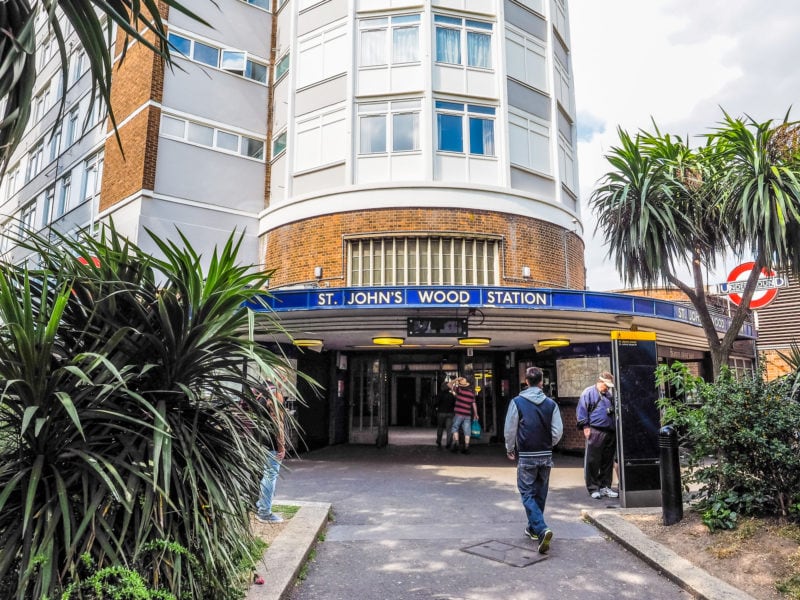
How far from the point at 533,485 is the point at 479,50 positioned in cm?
1316

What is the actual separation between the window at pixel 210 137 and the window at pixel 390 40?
176 inches

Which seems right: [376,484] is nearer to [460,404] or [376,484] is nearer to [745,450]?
[460,404]

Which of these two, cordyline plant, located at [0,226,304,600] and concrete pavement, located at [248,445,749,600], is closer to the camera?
cordyline plant, located at [0,226,304,600]

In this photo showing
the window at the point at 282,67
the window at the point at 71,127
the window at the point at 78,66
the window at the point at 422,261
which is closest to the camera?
the window at the point at 422,261

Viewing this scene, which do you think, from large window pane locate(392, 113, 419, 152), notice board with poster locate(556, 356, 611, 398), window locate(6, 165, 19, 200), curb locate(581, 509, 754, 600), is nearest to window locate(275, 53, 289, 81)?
large window pane locate(392, 113, 419, 152)

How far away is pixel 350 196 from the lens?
14586 millimetres

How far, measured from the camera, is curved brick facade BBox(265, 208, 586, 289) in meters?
14.2

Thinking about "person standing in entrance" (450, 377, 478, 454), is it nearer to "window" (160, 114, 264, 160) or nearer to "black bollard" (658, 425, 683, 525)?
"black bollard" (658, 425, 683, 525)

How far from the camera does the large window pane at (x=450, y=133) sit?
1500 cm

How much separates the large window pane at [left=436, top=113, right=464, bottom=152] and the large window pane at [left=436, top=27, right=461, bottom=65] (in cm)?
167

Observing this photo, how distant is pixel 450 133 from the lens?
15102 millimetres

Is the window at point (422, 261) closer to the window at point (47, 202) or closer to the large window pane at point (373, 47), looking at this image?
the large window pane at point (373, 47)

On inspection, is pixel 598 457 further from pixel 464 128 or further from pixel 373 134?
pixel 373 134

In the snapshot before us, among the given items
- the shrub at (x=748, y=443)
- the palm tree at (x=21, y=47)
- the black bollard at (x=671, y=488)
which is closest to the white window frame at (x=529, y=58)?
the shrub at (x=748, y=443)
